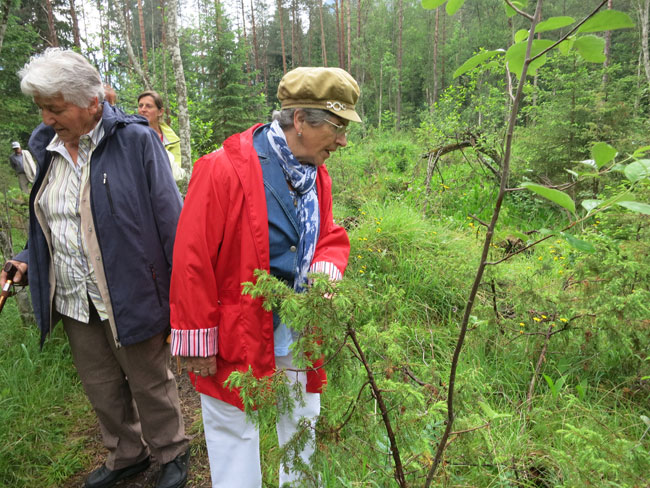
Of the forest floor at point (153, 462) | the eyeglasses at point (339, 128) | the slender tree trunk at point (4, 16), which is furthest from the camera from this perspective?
the slender tree trunk at point (4, 16)

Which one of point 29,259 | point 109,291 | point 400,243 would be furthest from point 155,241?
point 400,243

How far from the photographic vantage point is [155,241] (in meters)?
2.04

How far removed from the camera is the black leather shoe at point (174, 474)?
2.25m

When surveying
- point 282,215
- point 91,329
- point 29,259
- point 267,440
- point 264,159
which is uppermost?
point 264,159

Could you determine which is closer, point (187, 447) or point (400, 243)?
point (187, 447)

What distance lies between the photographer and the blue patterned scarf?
1.63 meters

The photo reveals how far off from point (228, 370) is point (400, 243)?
3021 millimetres

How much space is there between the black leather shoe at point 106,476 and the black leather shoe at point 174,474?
0.81 feet

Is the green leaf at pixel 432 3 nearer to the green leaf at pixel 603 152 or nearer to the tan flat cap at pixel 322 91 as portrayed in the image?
the green leaf at pixel 603 152

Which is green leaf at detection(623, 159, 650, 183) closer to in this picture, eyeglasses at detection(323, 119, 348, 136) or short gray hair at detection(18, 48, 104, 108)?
eyeglasses at detection(323, 119, 348, 136)

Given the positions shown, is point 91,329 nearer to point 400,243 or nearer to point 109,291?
point 109,291

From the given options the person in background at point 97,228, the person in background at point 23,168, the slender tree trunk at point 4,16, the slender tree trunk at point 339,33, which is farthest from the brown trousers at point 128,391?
the slender tree trunk at point 339,33

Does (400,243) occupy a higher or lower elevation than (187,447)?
higher

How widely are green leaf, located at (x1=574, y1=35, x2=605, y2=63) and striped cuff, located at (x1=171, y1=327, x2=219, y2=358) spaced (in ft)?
4.69
